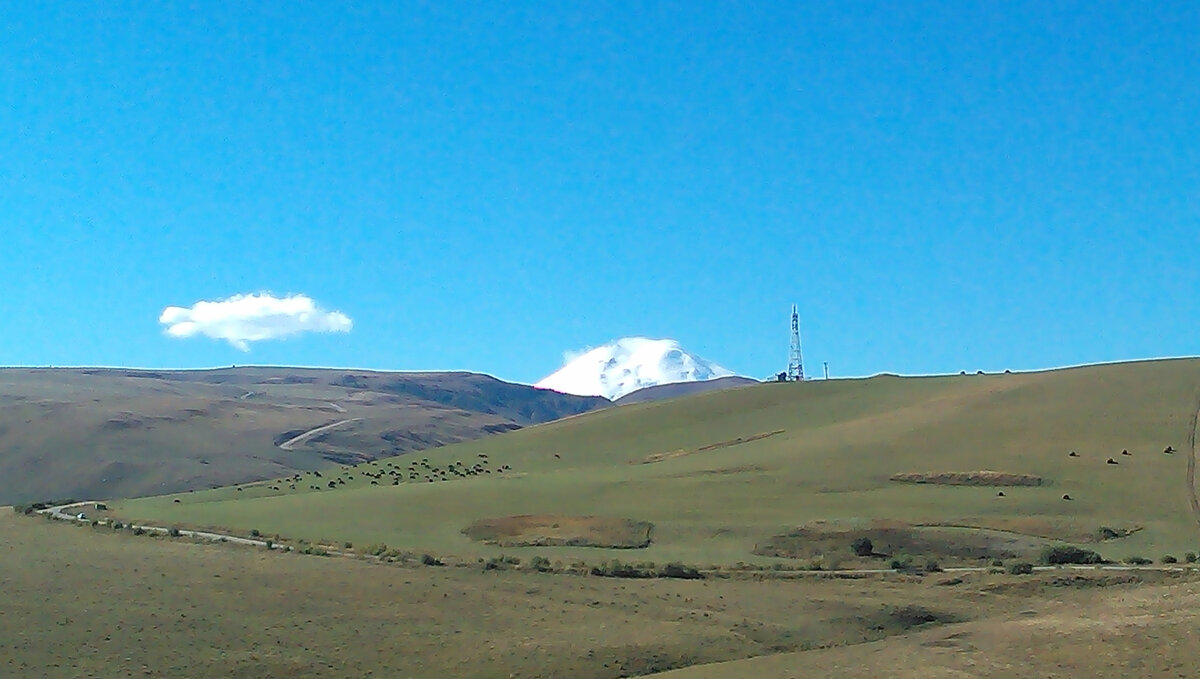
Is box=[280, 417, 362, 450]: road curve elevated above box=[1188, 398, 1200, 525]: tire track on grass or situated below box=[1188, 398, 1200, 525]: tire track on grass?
above

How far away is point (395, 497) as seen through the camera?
211ft

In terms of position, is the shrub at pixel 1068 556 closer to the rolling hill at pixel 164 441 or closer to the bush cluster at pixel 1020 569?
the bush cluster at pixel 1020 569

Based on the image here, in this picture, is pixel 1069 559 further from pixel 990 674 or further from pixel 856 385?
pixel 856 385

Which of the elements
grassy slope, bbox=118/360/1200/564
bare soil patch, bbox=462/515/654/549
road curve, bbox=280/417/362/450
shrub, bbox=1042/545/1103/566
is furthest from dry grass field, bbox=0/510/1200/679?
road curve, bbox=280/417/362/450

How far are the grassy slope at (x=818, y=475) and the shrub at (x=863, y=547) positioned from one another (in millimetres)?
4220

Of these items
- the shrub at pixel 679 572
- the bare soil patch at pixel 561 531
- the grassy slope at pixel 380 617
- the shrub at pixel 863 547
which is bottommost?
the grassy slope at pixel 380 617

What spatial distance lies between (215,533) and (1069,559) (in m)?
34.6

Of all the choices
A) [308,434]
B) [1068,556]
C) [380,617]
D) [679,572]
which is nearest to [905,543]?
[1068,556]

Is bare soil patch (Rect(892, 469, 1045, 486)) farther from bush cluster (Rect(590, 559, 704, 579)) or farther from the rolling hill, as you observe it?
the rolling hill

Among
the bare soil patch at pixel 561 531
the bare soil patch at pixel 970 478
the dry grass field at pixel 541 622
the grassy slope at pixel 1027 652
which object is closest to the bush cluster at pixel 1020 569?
the dry grass field at pixel 541 622

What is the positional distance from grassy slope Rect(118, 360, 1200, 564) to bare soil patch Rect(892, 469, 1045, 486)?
1.23m

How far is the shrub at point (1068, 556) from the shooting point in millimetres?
42125

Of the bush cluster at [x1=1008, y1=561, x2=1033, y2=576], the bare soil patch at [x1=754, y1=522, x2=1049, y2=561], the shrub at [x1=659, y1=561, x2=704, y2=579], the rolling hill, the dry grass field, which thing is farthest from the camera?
the rolling hill

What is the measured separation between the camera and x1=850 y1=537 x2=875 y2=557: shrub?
45281 millimetres
